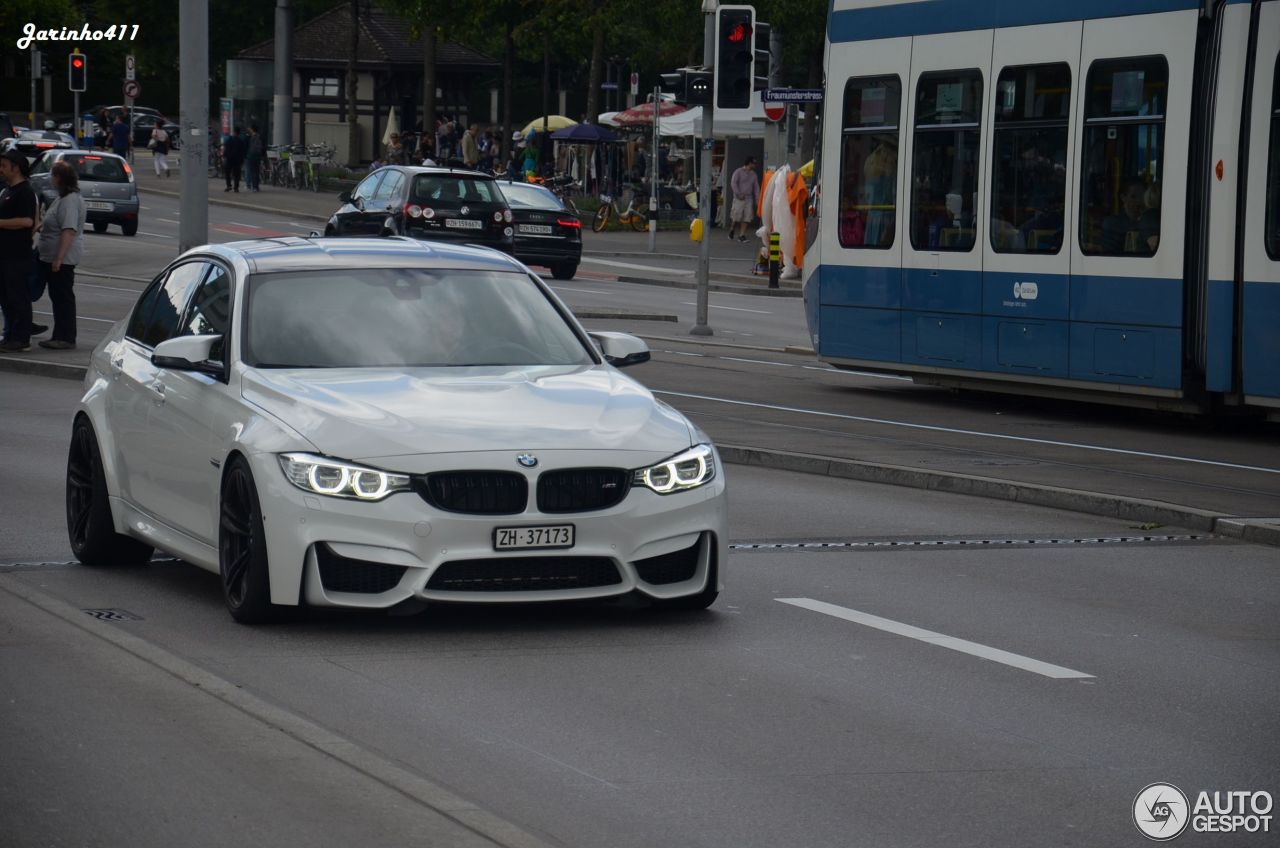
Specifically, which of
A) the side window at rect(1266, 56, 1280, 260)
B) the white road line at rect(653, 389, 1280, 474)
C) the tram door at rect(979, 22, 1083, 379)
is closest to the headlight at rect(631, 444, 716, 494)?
the white road line at rect(653, 389, 1280, 474)

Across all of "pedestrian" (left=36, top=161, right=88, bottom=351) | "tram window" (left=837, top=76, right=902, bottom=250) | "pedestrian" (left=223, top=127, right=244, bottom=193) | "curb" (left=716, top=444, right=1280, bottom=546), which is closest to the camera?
"curb" (left=716, top=444, right=1280, bottom=546)

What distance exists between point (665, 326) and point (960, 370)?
10.6 meters

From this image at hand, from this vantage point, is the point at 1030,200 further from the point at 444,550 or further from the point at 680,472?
the point at 444,550

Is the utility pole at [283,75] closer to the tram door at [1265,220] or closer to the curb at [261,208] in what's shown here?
the curb at [261,208]

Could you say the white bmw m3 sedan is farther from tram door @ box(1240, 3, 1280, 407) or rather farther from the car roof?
tram door @ box(1240, 3, 1280, 407)

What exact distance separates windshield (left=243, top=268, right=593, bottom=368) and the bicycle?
44.6 meters

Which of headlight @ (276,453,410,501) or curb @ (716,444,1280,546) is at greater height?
headlight @ (276,453,410,501)

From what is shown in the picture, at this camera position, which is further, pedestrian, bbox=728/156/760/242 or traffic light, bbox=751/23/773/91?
pedestrian, bbox=728/156/760/242

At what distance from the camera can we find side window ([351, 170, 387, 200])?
3306 centimetres

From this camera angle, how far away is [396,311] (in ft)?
29.8

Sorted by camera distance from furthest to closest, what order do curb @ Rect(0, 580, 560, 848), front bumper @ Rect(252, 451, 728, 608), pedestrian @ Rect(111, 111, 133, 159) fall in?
pedestrian @ Rect(111, 111, 133, 159) → front bumper @ Rect(252, 451, 728, 608) → curb @ Rect(0, 580, 560, 848)

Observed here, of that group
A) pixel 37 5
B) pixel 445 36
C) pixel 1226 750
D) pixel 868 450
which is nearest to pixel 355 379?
pixel 1226 750

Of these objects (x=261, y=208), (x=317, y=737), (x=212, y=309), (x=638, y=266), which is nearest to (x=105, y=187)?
(x=638, y=266)

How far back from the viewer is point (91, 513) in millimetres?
9781
